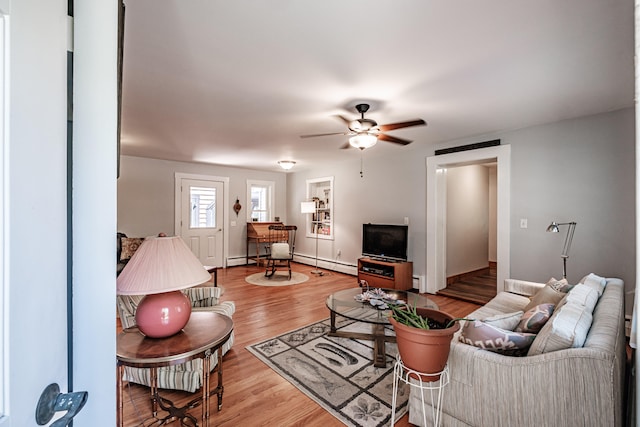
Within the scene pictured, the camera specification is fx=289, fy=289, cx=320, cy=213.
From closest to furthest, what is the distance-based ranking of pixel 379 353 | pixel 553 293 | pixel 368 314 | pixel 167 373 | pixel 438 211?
pixel 167 373
pixel 553 293
pixel 379 353
pixel 368 314
pixel 438 211

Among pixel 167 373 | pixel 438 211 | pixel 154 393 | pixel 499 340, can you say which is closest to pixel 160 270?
pixel 154 393

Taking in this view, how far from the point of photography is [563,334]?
131cm

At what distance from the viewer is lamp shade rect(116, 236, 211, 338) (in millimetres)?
1442

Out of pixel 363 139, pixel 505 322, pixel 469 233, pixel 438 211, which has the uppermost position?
pixel 363 139

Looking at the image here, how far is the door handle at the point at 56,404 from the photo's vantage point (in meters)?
0.50

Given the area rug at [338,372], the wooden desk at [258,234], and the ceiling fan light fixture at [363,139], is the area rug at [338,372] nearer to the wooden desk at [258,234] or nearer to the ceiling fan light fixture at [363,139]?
the ceiling fan light fixture at [363,139]

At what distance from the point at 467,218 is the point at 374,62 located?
4540mm

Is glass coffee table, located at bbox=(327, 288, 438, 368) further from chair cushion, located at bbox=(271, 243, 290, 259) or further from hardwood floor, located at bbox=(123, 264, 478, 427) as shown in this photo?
chair cushion, located at bbox=(271, 243, 290, 259)

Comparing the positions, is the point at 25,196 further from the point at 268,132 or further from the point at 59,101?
the point at 268,132

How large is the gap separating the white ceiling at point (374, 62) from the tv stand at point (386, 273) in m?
2.23

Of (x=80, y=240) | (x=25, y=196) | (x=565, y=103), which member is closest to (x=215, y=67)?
(x=80, y=240)

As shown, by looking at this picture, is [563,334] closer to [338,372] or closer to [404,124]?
[338,372]

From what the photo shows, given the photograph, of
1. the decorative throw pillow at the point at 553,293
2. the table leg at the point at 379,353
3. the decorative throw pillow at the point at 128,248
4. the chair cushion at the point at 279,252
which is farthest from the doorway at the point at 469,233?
the decorative throw pillow at the point at 128,248

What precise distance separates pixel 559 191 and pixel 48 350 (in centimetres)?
440
